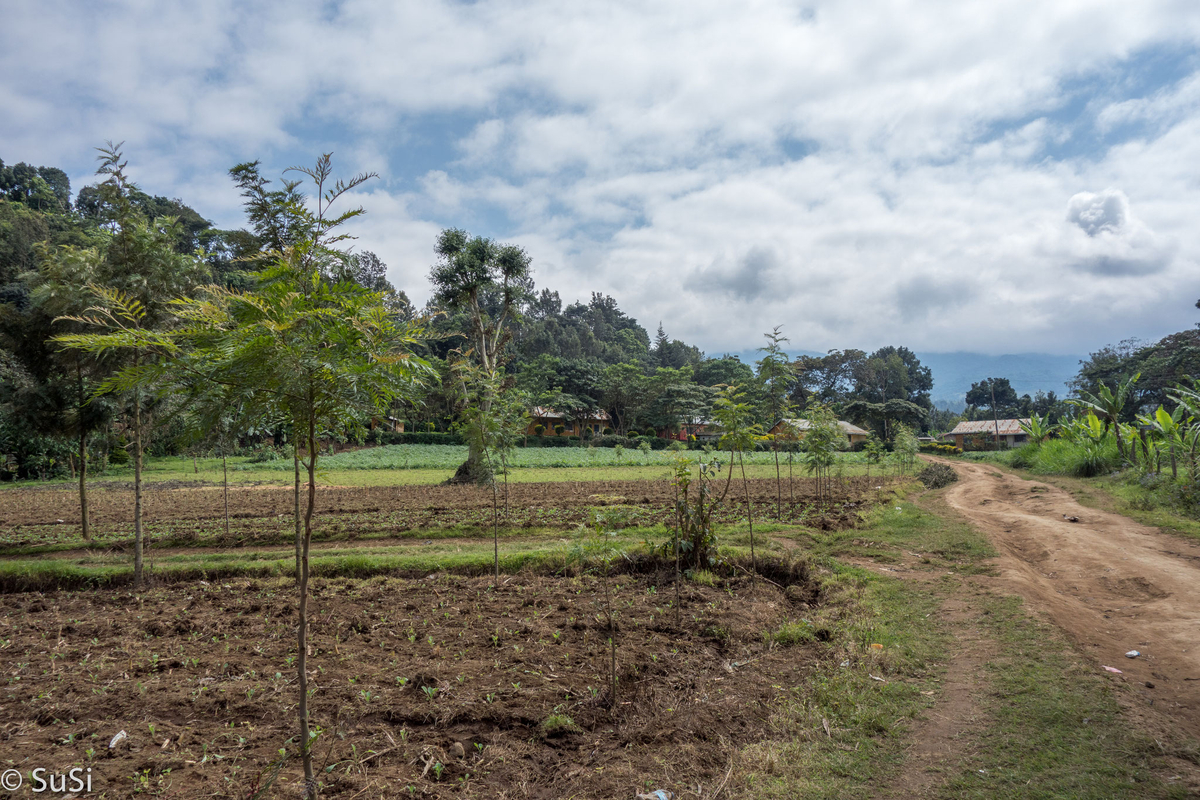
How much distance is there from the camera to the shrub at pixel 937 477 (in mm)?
24391

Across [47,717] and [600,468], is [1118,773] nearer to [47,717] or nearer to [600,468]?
[47,717]

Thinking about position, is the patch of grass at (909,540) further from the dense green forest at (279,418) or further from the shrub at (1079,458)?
the shrub at (1079,458)

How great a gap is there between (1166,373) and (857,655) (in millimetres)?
59161

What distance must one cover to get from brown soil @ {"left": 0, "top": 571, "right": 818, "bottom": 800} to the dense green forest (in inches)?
93.8

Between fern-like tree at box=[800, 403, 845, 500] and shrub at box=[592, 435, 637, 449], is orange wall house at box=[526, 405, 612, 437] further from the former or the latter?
fern-like tree at box=[800, 403, 845, 500]

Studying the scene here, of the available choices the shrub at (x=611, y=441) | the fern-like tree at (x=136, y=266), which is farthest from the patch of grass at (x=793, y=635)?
the shrub at (x=611, y=441)

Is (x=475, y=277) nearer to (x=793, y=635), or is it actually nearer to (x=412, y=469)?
(x=412, y=469)

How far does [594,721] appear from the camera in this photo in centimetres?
471

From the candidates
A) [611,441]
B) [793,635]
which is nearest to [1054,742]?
[793,635]

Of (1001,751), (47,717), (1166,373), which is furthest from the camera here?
(1166,373)

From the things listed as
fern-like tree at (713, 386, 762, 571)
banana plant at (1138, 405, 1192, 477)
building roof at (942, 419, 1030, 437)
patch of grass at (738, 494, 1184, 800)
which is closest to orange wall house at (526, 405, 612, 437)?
banana plant at (1138, 405, 1192, 477)

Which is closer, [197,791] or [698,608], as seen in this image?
[197,791]

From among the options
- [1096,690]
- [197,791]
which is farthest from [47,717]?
[1096,690]

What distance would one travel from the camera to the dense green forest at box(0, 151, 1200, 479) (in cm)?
542
